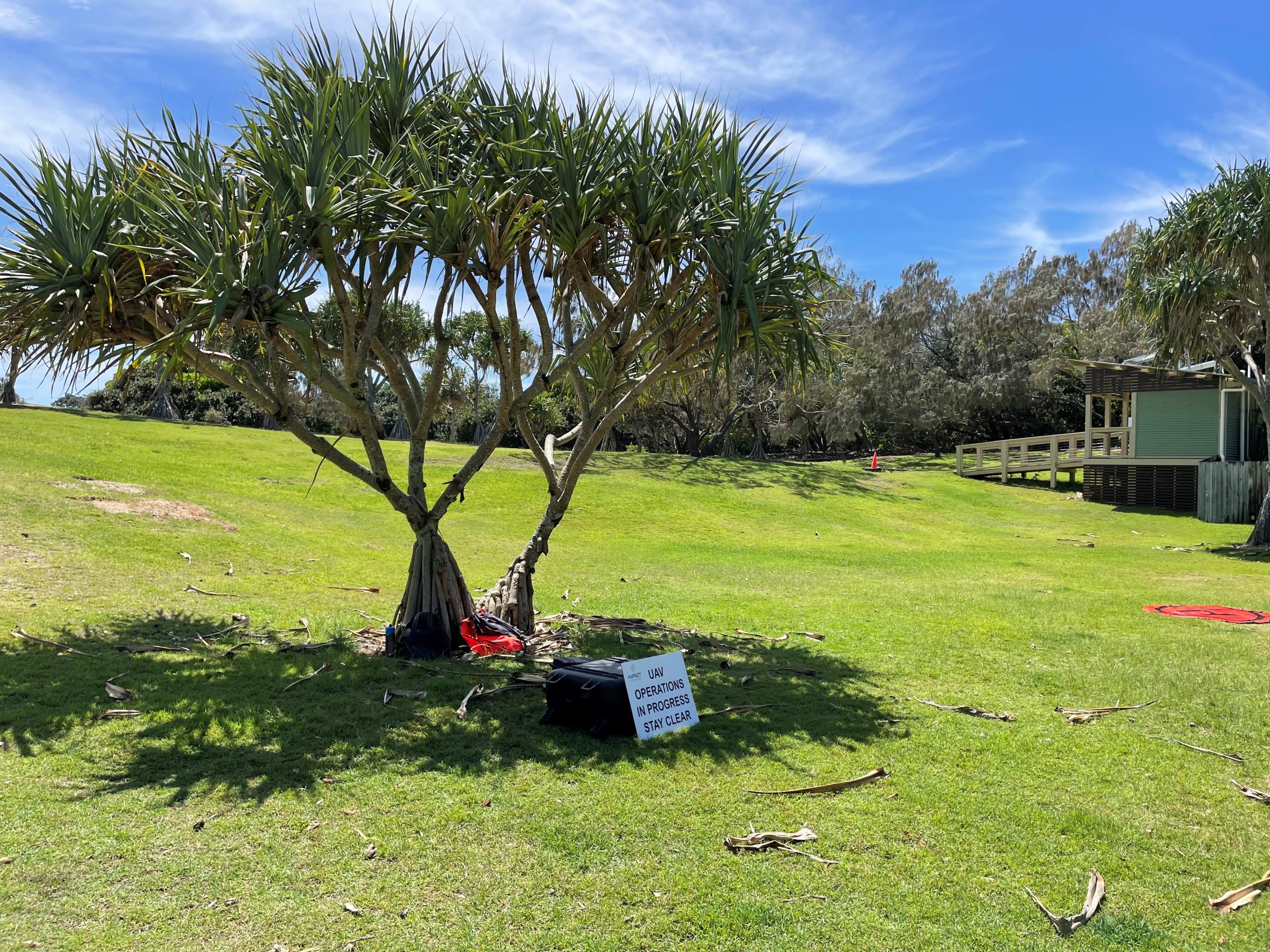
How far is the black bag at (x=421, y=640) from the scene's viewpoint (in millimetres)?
8594

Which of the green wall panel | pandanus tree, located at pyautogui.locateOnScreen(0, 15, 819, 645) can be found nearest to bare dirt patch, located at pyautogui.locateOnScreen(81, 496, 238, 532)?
pandanus tree, located at pyautogui.locateOnScreen(0, 15, 819, 645)

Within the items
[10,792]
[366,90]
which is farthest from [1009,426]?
[10,792]

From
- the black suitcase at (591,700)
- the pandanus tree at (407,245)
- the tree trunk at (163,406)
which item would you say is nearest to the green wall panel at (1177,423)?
the pandanus tree at (407,245)

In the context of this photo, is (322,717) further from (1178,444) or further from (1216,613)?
(1178,444)

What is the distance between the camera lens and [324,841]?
461 cm

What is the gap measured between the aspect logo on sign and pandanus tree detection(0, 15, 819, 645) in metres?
3.01

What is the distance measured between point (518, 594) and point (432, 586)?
1.22m

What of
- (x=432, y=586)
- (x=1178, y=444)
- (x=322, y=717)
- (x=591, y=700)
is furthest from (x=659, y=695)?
(x=1178, y=444)

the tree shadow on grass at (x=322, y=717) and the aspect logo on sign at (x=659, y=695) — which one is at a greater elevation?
the aspect logo on sign at (x=659, y=695)

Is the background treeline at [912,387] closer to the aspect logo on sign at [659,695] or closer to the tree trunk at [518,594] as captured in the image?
the tree trunk at [518,594]

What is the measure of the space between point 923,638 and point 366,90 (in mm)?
8065

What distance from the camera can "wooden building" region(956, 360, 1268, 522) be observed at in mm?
26016

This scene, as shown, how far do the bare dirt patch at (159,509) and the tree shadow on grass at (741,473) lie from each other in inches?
543

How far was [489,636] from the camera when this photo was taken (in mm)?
9289
